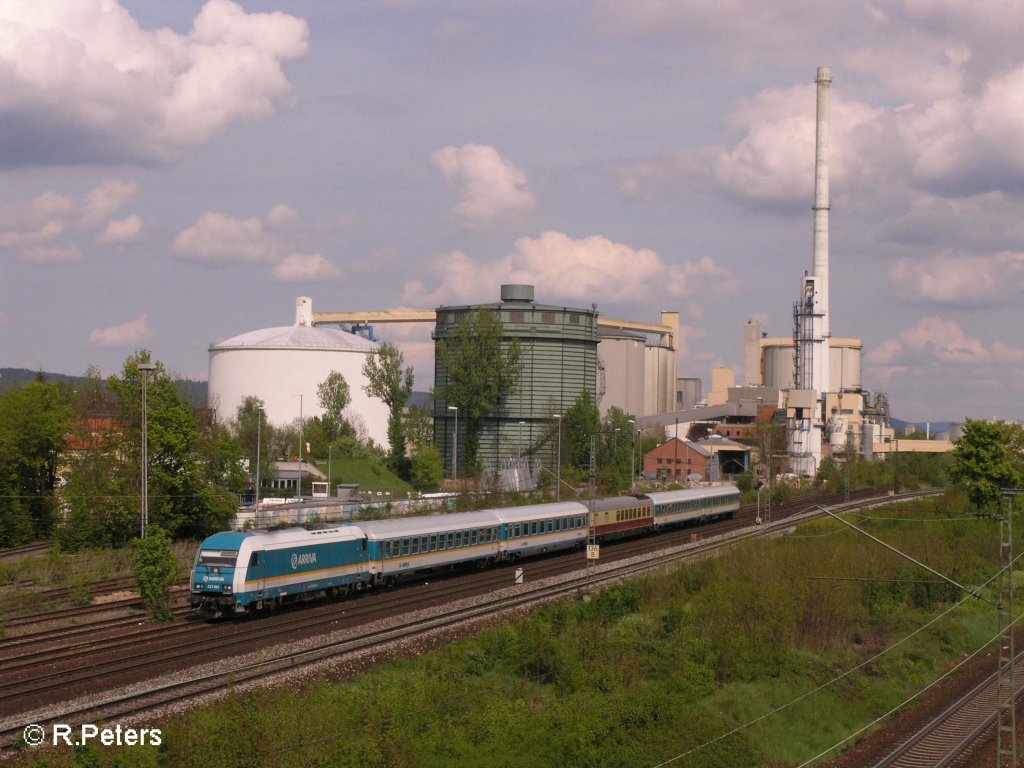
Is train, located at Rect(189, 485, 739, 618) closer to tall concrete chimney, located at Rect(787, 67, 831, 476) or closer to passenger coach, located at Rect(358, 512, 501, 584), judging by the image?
passenger coach, located at Rect(358, 512, 501, 584)

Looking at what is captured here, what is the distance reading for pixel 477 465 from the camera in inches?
3903

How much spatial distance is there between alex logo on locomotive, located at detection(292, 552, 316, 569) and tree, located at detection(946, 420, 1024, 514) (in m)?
55.8

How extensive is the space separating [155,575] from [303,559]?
4.82m

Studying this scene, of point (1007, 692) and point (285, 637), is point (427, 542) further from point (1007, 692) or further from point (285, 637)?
point (1007, 692)

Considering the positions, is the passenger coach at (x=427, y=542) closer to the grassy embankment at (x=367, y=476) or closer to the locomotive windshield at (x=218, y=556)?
the locomotive windshield at (x=218, y=556)

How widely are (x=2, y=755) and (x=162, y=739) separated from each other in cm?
295

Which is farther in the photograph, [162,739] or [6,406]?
[6,406]

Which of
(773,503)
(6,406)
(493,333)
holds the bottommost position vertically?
(773,503)

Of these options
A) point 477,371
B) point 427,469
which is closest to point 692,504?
point 427,469

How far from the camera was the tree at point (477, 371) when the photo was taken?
10338 cm

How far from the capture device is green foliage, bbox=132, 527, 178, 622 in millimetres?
35594

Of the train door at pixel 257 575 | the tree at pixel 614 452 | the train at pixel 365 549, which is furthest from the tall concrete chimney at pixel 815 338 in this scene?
the train door at pixel 257 575

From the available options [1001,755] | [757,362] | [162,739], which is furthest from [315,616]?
[757,362]

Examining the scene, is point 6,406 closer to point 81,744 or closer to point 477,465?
point 477,465
